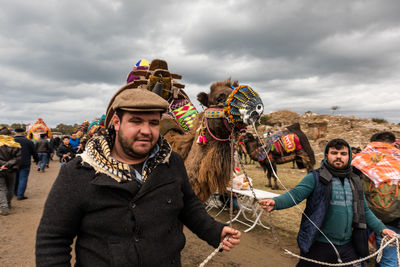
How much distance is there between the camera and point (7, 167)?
5.83 meters

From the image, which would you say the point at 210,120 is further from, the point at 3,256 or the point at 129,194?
the point at 3,256

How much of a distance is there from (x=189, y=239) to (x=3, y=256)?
3249 mm

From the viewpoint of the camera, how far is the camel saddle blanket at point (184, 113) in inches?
153

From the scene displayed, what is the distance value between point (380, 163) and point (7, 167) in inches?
311

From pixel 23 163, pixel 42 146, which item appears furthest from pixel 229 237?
pixel 42 146

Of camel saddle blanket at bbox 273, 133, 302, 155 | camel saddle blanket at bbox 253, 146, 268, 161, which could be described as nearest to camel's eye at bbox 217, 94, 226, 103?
A: camel saddle blanket at bbox 273, 133, 302, 155

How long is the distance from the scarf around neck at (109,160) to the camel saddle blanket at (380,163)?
2.96 metres

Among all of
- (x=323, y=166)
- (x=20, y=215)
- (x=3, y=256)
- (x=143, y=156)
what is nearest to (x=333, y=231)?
(x=323, y=166)

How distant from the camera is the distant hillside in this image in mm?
21922

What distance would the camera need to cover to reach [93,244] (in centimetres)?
126

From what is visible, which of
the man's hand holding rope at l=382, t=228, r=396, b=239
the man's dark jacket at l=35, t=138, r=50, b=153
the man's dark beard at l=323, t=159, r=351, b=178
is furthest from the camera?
the man's dark jacket at l=35, t=138, r=50, b=153

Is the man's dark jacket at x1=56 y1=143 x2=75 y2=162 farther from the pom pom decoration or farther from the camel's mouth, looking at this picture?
the camel's mouth

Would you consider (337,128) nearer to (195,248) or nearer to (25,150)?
(195,248)

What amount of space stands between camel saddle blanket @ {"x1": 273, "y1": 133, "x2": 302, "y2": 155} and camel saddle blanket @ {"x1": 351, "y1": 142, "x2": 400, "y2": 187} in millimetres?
5041
